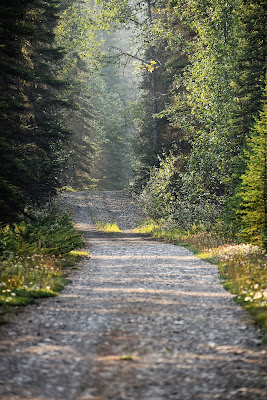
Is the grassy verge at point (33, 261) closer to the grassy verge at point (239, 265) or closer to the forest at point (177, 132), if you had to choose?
the forest at point (177, 132)

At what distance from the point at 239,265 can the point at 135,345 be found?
676 cm

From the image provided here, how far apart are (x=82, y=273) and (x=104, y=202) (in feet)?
95.2

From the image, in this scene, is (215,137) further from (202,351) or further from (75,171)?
(75,171)

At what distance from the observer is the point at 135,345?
6988 millimetres

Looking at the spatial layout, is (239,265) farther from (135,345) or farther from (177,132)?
(177,132)

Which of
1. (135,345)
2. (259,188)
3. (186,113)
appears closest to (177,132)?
(186,113)

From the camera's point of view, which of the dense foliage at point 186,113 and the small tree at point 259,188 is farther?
the dense foliage at point 186,113

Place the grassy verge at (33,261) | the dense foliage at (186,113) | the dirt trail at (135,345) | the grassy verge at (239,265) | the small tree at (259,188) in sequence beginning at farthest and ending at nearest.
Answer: the dense foliage at (186,113)
the small tree at (259,188)
the grassy verge at (33,261)
the grassy verge at (239,265)
the dirt trail at (135,345)

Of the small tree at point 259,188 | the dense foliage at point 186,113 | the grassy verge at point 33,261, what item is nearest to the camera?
the grassy verge at point 33,261

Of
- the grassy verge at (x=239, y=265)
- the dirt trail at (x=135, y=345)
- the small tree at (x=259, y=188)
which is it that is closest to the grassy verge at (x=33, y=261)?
the dirt trail at (x=135, y=345)

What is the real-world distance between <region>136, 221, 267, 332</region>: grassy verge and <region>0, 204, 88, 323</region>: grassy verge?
414 centimetres

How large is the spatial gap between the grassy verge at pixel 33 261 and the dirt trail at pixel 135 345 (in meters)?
0.44

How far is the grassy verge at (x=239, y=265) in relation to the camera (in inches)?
361

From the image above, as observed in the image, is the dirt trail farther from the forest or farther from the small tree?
the small tree
